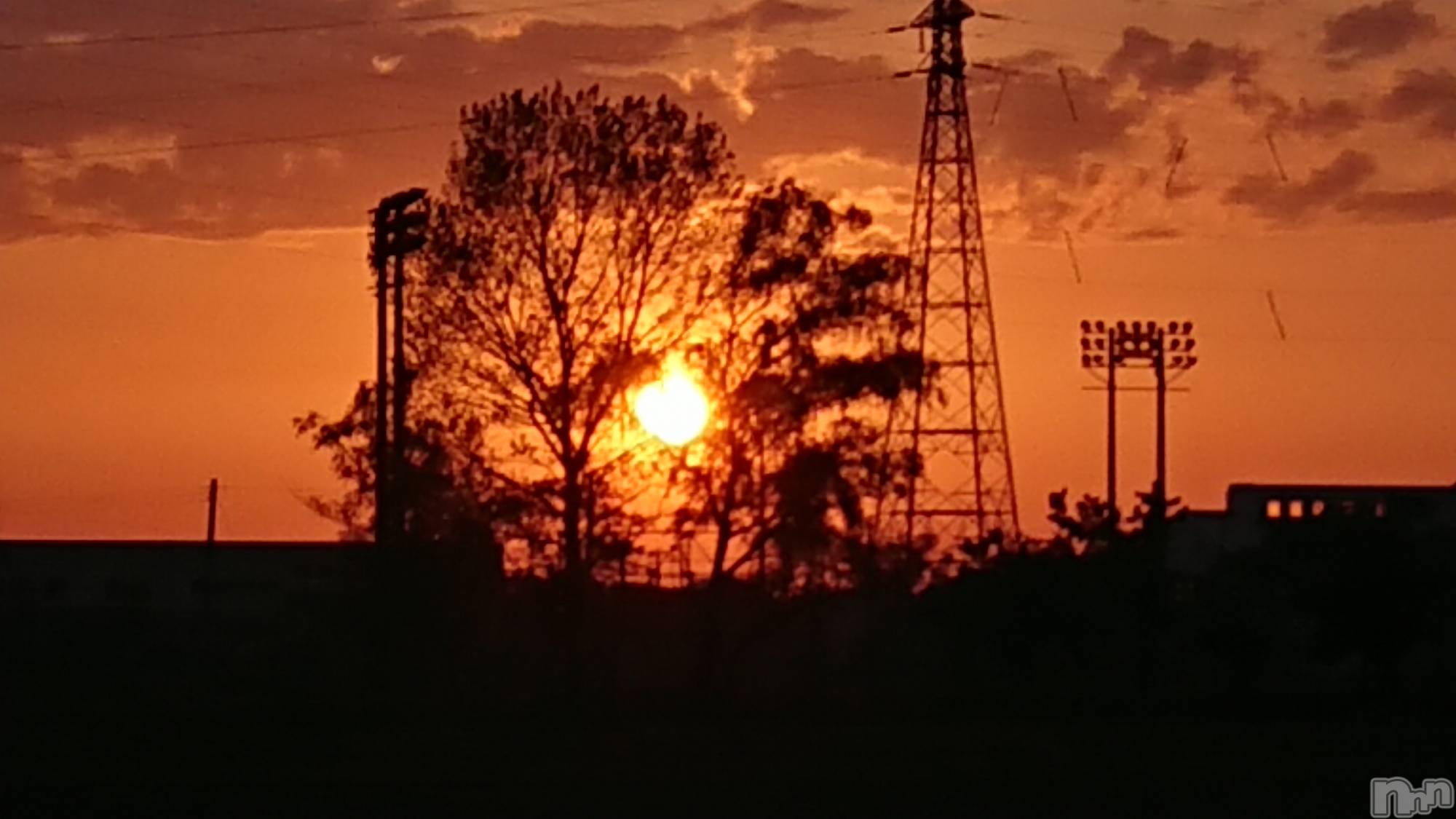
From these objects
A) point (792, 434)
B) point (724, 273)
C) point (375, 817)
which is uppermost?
point (724, 273)

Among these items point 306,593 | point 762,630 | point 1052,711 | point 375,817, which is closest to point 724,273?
point 762,630

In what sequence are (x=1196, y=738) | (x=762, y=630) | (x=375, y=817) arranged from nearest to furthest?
(x=375, y=817) → (x=1196, y=738) → (x=762, y=630)

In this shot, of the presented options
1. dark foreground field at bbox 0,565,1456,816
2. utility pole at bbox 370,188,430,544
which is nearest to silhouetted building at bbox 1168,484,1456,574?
dark foreground field at bbox 0,565,1456,816

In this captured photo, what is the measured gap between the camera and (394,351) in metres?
53.7

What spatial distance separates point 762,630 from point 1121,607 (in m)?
20.7

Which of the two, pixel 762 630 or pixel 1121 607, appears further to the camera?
pixel 1121 607

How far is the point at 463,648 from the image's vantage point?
56969mm

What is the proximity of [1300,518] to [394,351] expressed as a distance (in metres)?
41.3

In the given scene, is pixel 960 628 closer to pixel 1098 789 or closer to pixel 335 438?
pixel 335 438

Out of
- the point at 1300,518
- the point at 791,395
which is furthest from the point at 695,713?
the point at 1300,518

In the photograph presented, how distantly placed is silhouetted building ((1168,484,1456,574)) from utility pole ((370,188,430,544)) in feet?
114

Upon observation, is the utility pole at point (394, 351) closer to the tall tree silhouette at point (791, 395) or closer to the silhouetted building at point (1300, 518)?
the tall tree silhouette at point (791, 395)

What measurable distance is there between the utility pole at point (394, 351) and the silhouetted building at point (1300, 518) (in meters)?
34.8

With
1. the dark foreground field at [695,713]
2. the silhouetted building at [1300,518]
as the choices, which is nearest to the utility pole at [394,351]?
the dark foreground field at [695,713]
